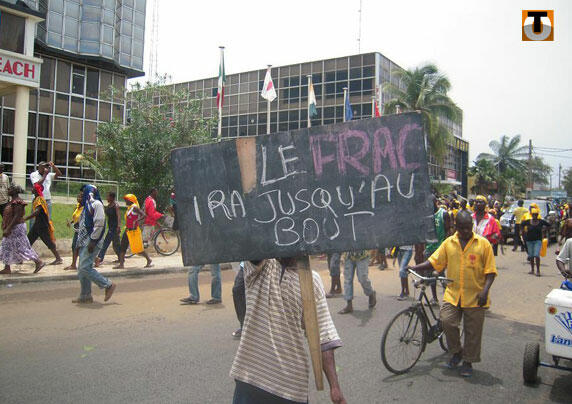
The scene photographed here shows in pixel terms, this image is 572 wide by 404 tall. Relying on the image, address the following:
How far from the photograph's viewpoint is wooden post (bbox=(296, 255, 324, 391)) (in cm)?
221

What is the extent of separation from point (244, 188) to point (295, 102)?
42.4m

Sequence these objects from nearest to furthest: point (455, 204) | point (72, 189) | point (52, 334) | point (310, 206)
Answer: point (310, 206) < point (52, 334) < point (455, 204) < point (72, 189)

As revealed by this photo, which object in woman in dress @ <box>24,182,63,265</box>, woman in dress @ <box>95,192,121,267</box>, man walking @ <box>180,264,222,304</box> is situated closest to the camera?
man walking @ <box>180,264,222,304</box>

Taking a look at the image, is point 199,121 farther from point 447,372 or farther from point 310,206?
point 310,206

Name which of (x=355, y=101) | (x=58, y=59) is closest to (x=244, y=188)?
(x=58, y=59)

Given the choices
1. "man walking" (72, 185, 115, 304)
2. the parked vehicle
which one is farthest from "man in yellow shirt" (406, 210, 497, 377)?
the parked vehicle

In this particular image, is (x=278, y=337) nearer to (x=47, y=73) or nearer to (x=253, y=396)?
(x=253, y=396)

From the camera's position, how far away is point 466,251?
16.4 ft

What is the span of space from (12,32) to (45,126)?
660 cm

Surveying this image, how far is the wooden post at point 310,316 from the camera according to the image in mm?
2205

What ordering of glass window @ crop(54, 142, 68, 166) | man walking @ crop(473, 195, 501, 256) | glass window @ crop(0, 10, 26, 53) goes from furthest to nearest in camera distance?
1. glass window @ crop(54, 142, 68, 166)
2. glass window @ crop(0, 10, 26, 53)
3. man walking @ crop(473, 195, 501, 256)

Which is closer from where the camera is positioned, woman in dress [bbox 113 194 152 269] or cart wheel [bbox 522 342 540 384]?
cart wheel [bbox 522 342 540 384]

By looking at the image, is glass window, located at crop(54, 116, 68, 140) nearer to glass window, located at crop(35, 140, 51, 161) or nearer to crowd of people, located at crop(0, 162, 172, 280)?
glass window, located at crop(35, 140, 51, 161)

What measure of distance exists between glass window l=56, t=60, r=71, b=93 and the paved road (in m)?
20.3
